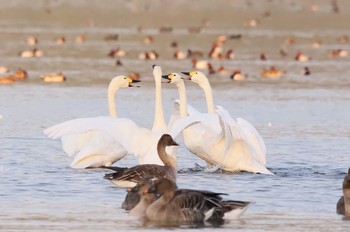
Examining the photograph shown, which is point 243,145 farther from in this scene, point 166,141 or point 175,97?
point 175,97

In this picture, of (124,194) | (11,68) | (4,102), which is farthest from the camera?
(11,68)

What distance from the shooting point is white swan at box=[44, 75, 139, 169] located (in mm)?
13062

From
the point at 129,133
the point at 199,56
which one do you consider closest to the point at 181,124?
the point at 129,133

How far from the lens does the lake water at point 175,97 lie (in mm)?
11195

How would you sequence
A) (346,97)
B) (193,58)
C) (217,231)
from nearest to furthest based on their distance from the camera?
(217,231), (346,97), (193,58)

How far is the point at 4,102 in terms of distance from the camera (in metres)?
21.4

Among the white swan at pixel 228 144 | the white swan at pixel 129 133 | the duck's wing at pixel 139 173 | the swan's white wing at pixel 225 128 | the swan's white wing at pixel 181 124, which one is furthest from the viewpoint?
the white swan at pixel 228 144

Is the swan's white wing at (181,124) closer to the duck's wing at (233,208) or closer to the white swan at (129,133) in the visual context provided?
the white swan at (129,133)

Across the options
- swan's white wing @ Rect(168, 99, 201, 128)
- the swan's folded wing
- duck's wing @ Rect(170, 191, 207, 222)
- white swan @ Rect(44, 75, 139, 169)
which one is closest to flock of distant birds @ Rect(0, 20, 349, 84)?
swan's white wing @ Rect(168, 99, 201, 128)

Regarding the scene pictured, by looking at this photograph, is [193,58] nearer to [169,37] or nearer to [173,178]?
[169,37]

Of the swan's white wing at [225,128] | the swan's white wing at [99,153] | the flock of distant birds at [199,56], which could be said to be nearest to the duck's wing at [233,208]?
the swan's white wing at [225,128]

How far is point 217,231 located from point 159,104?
402 cm

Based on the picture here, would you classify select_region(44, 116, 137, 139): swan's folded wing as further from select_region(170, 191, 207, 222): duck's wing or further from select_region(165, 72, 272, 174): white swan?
select_region(170, 191, 207, 222): duck's wing

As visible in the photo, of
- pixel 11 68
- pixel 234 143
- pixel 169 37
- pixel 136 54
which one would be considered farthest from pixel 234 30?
pixel 234 143
